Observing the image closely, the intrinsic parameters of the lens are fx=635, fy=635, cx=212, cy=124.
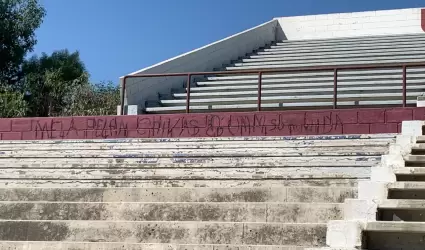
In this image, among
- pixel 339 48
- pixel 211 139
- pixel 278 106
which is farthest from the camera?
pixel 339 48

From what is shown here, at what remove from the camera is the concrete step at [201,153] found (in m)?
8.21

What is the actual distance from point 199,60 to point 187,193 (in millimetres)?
8510

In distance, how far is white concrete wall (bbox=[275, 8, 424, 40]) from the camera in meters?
18.9

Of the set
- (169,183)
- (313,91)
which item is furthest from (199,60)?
(169,183)

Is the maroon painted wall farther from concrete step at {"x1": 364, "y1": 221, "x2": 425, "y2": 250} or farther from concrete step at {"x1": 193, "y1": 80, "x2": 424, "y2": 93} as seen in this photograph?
concrete step at {"x1": 364, "y1": 221, "x2": 425, "y2": 250}

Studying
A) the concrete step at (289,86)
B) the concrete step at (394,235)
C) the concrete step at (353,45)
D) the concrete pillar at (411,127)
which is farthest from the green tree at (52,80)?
the concrete step at (394,235)

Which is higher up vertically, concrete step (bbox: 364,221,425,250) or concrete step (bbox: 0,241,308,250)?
concrete step (bbox: 364,221,425,250)

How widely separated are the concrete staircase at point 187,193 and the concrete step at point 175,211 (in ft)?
0.03

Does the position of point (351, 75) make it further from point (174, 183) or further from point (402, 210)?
point (402, 210)

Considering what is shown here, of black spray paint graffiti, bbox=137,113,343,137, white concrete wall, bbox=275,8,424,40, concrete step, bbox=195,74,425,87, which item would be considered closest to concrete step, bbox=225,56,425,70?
concrete step, bbox=195,74,425,87

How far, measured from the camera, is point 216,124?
10.2 metres

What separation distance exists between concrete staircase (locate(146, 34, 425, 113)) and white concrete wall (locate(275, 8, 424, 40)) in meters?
2.15

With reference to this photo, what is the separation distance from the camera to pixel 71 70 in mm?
24547

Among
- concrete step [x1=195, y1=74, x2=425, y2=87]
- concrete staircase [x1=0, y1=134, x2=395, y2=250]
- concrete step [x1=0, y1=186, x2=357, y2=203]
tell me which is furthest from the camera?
concrete step [x1=195, y1=74, x2=425, y2=87]
